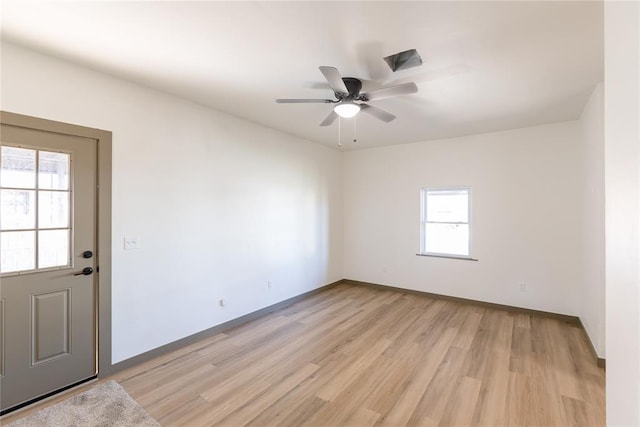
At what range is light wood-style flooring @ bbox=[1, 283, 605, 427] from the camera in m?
2.21

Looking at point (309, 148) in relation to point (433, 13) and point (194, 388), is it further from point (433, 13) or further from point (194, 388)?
point (194, 388)

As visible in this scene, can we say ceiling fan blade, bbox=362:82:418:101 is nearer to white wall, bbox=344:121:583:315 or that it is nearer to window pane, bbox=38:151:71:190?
window pane, bbox=38:151:71:190

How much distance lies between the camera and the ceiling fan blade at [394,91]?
236cm

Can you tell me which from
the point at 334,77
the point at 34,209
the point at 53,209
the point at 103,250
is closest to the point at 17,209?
the point at 34,209

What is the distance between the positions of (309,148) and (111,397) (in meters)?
4.19

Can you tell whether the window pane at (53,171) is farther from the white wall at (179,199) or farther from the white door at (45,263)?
the white wall at (179,199)

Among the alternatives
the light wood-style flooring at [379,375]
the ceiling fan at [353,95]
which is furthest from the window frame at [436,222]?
the ceiling fan at [353,95]

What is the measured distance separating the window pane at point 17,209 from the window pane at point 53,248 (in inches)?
5.2

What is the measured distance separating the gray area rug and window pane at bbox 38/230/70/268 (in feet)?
3.65

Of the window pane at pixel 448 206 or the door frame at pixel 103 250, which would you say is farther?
the window pane at pixel 448 206

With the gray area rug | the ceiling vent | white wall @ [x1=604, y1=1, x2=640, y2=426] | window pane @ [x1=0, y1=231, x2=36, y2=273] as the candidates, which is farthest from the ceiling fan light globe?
the gray area rug

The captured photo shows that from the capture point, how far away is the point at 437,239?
17.1 ft

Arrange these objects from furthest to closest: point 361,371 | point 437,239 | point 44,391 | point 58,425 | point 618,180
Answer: point 437,239, point 361,371, point 44,391, point 58,425, point 618,180

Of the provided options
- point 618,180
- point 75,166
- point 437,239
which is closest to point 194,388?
point 75,166
